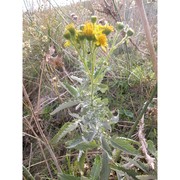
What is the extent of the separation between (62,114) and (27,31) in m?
0.32

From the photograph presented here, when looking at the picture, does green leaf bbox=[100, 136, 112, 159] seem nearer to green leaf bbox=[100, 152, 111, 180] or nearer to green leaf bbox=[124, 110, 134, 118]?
green leaf bbox=[100, 152, 111, 180]

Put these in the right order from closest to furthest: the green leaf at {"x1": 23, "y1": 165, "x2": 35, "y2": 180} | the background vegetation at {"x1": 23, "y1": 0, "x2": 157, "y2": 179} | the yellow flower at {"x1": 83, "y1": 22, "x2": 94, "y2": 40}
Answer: the yellow flower at {"x1": 83, "y1": 22, "x2": 94, "y2": 40} → the green leaf at {"x1": 23, "y1": 165, "x2": 35, "y2": 180} → the background vegetation at {"x1": 23, "y1": 0, "x2": 157, "y2": 179}

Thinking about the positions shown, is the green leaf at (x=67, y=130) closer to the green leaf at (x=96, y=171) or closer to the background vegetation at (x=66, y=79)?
the green leaf at (x=96, y=171)

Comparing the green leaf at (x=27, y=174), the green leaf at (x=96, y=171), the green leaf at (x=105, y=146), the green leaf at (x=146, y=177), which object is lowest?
the green leaf at (x=27, y=174)

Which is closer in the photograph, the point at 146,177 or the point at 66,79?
the point at 146,177

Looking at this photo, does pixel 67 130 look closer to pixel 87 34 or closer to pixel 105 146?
pixel 105 146

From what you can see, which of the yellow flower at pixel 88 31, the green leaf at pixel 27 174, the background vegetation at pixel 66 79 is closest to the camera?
the yellow flower at pixel 88 31

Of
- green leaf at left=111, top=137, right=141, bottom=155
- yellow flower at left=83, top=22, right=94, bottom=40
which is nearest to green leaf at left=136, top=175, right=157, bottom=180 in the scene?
green leaf at left=111, top=137, right=141, bottom=155

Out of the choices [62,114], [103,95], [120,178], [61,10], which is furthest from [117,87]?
[120,178]

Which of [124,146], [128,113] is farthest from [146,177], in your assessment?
[128,113]

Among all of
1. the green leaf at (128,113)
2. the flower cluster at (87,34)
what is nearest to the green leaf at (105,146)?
the flower cluster at (87,34)

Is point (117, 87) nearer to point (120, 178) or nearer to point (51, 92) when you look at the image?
point (51, 92)
